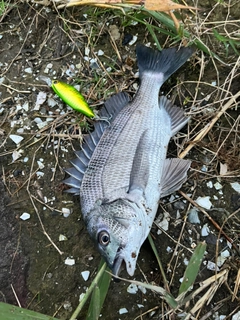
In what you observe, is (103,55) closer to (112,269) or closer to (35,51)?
(35,51)

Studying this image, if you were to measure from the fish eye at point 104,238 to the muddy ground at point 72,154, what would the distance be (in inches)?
16.0

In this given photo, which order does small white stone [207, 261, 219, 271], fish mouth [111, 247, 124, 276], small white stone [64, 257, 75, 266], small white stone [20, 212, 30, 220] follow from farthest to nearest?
1. small white stone [20, 212, 30, 220]
2. small white stone [64, 257, 75, 266]
3. small white stone [207, 261, 219, 271]
4. fish mouth [111, 247, 124, 276]

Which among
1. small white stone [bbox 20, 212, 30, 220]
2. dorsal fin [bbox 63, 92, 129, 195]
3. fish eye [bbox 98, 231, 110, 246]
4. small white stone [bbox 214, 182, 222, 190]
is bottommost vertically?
small white stone [bbox 214, 182, 222, 190]

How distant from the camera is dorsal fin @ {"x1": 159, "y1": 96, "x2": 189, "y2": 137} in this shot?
2846 mm

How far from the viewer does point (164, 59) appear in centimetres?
288

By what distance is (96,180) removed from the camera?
8.67ft

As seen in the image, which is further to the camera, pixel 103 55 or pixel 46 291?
pixel 103 55

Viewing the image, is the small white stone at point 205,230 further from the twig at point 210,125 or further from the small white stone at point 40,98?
the small white stone at point 40,98

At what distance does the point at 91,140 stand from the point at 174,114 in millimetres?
546

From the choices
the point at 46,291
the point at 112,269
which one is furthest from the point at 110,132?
the point at 46,291

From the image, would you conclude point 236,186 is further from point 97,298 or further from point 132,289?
point 97,298

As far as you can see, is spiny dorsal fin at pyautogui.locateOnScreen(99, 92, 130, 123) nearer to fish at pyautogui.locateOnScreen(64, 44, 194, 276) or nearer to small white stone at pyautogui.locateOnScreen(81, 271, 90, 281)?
fish at pyautogui.locateOnScreen(64, 44, 194, 276)

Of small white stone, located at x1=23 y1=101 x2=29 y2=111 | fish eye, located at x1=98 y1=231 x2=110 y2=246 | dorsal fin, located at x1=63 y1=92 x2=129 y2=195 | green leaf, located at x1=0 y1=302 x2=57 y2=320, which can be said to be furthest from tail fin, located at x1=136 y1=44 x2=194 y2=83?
green leaf, located at x1=0 y1=302 x2=57 y2=320

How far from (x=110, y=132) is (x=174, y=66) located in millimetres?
588
